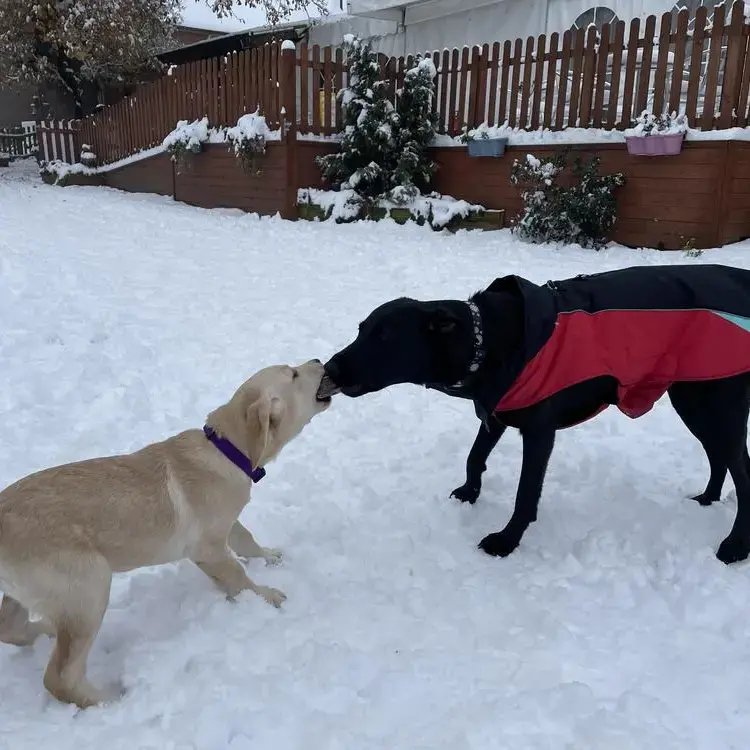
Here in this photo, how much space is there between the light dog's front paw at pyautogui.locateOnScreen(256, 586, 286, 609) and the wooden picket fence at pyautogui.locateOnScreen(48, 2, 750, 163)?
26.5 feet

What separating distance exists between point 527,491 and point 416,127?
31.1ft

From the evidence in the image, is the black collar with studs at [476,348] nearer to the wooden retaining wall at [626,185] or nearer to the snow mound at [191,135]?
the wooden retaining wall at [626,185]

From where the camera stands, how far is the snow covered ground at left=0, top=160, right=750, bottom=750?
6.84 ft

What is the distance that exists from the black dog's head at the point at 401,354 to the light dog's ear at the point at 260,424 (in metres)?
0.38

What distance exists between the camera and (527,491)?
9.92ft

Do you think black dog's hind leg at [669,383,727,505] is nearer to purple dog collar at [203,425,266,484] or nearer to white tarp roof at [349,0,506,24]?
purple dog collar at [203,425,266,484]

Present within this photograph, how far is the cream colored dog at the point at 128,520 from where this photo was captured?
6.88 ft

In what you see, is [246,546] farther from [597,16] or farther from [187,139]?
[597,16]

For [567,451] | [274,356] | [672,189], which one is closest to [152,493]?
[567,451]

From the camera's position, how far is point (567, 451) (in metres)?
3.93

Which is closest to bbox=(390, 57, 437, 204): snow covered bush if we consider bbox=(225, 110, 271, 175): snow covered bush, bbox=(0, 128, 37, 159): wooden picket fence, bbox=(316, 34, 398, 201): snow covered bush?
bbox=(316, 34, 398, 201): snow covered bush

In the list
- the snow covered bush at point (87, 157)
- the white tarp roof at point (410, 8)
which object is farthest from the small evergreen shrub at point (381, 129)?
the snow covered bush at point (87, 157)

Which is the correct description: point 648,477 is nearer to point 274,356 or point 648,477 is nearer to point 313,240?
point 274,356

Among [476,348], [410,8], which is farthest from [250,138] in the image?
[476,348]
